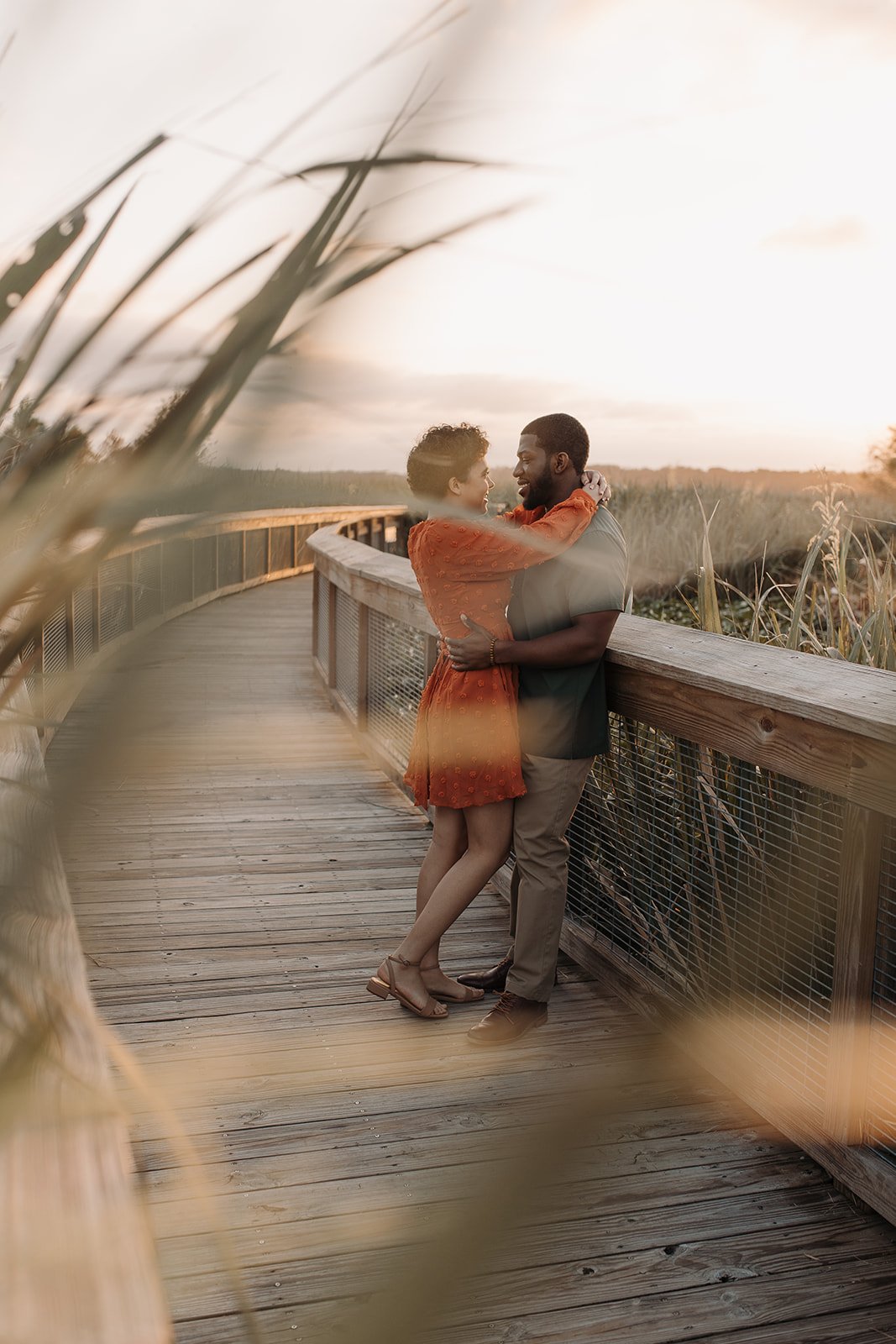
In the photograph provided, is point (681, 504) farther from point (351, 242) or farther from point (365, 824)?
point (351, 242)

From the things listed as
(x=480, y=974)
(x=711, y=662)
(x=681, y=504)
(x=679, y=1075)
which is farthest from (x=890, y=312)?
(x=681, y=504)

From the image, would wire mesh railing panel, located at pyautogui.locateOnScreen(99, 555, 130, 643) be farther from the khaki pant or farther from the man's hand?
the khaki pant

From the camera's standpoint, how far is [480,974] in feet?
10.2

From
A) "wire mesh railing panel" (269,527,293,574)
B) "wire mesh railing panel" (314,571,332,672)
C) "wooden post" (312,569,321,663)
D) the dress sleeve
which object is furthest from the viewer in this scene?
"wire mesh railing panel" (269,527,293,574)

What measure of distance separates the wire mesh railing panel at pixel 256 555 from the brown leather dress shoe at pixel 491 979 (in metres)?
9.34

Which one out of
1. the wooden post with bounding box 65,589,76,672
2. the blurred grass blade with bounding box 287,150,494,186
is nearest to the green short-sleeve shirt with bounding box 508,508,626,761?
the wooden post with bounding box 65,589,76,672

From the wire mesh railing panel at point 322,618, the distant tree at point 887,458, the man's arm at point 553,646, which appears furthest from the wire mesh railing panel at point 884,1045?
the distant tree at point 887,458

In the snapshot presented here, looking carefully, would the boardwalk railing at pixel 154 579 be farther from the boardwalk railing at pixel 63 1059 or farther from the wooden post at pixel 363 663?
the wooden post at pixel 363 663

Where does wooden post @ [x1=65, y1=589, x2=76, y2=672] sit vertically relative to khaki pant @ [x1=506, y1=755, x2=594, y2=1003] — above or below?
above

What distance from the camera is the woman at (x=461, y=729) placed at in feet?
8.48

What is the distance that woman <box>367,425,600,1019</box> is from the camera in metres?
2.59

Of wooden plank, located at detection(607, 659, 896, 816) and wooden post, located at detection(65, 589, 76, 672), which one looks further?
wooden plank, located at detection(607, 659, 896, 816)

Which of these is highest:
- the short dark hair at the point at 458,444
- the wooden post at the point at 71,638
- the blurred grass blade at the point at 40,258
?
the short dark hair at the point at 458,444

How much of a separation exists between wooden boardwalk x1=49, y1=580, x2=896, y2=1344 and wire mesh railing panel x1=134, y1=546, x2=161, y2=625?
0.01 meters
